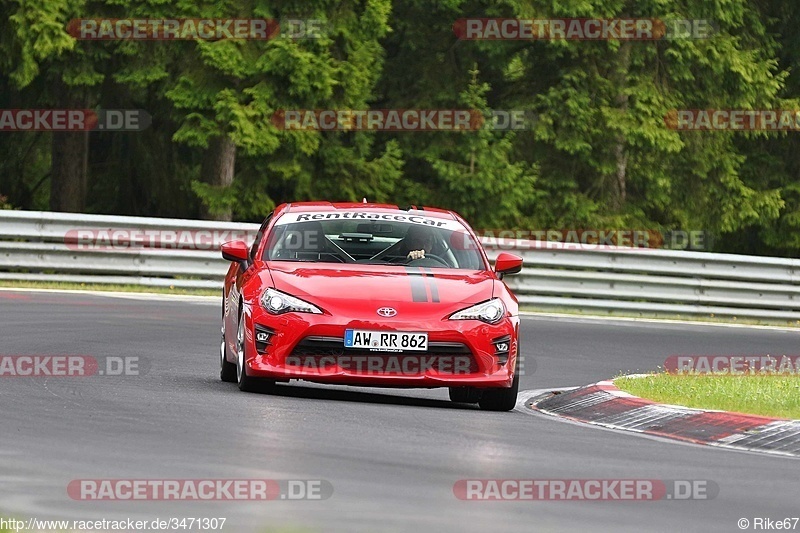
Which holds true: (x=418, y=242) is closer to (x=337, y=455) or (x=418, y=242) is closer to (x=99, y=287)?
(x=337, y=455)

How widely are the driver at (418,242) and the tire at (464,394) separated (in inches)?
41.1

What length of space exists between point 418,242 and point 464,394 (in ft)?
4.13

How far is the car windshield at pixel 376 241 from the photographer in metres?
13.6

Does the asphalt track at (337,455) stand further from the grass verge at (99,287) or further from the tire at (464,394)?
the grass verge at (99,287)

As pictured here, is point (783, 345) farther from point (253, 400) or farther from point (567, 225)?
point (567, 225)

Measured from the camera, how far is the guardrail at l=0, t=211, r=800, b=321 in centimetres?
2370

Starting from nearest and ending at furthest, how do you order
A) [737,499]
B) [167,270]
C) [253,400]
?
[737,499], [253,400], [167,270]

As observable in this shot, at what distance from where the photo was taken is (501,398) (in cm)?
1288

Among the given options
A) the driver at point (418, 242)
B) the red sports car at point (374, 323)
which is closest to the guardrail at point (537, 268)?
the driver at point (418, 242)

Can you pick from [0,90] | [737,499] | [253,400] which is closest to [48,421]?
[253,400]

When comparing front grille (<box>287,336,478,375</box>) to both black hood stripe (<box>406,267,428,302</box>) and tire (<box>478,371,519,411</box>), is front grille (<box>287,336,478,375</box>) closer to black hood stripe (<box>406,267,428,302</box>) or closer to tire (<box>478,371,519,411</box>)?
black hood stripe (<box>406,267,428,302</box>)

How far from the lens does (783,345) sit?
69.4 ft

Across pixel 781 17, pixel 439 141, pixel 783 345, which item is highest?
pixel 781 17

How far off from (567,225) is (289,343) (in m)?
25.4
